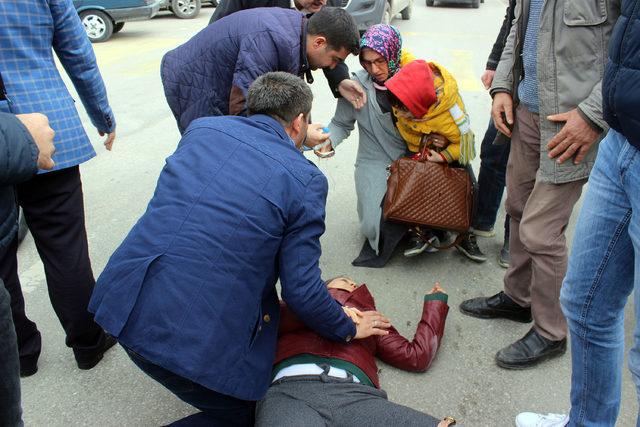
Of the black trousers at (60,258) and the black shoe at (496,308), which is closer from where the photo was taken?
the black trousers at (60,258)

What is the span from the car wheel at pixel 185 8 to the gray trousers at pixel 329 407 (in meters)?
12.4

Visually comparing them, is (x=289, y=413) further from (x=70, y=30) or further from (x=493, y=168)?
(x=493, y=168)

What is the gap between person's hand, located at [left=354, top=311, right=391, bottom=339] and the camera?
1.95m

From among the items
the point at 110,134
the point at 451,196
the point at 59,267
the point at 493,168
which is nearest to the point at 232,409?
the point at 59,267

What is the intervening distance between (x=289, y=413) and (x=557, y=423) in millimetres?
936

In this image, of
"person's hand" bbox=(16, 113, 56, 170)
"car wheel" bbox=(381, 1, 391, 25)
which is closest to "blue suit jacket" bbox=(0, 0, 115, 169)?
"person's hand" bbox=(16, 113, 56, 170)

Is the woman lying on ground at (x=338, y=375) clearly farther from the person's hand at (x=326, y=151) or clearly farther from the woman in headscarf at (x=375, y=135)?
the person's hand at (x=326, y=151)

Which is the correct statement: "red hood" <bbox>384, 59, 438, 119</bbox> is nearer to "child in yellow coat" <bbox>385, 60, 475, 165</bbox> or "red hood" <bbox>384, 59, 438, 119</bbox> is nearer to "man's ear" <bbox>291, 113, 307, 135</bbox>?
"child in yellow coat" <bbox>385, 60, 475, 165</bbox>

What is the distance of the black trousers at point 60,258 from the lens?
2.03 m

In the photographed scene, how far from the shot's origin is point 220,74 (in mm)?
2564

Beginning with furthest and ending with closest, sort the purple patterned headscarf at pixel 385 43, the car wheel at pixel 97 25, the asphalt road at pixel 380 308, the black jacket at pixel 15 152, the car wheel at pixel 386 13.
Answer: the car wheel at pixel 97 25
the car wheel at pixel 386 13
the purple patterned headscarf at pixel 385 43
the asphalt road at pixel 380 308
the black jacket at pixel 15 152

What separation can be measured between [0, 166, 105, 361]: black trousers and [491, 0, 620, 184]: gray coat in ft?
5.78

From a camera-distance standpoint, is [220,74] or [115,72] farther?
[115,72]

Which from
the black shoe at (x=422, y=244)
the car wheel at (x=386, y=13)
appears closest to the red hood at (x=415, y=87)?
the black shoe at (x=422, y=244)
